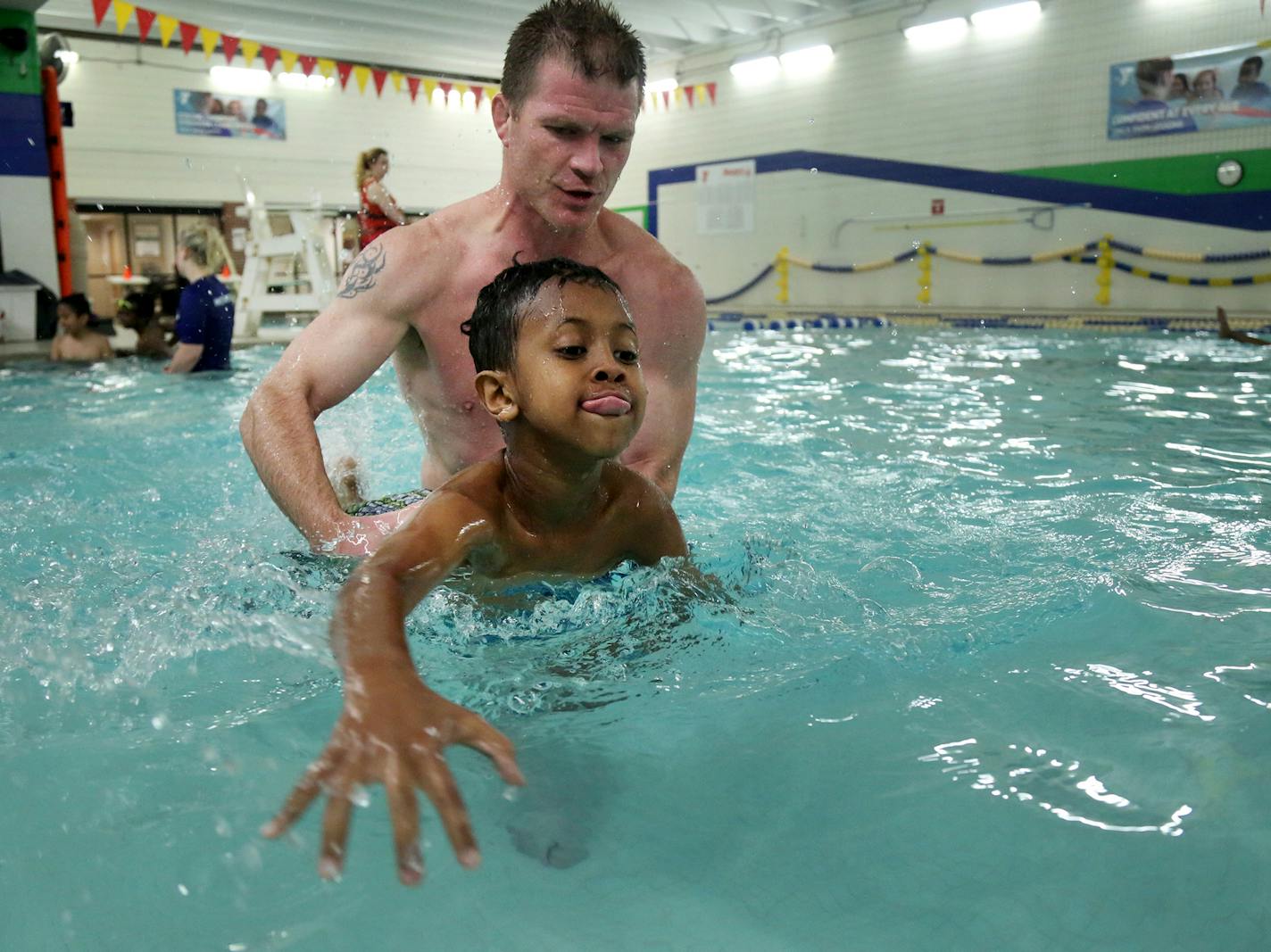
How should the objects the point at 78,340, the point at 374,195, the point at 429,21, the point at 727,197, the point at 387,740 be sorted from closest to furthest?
the point at 387,740 < the point at 374,195 < the point at 78,340 < the point at 429,21 < the point at 727,197

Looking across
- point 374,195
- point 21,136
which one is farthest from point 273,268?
point 374,195

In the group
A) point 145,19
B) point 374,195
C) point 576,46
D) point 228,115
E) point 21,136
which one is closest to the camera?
point 576,46

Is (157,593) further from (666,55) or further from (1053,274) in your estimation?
(666,55)

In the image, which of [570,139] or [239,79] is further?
[239,79]

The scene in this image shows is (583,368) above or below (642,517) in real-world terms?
above

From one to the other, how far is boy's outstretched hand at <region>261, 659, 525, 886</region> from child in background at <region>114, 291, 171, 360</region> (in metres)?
9.16

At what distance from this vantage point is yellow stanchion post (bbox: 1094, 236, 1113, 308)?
13.8 m

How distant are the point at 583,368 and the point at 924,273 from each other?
50.0 feet

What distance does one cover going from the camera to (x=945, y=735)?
1.80 m

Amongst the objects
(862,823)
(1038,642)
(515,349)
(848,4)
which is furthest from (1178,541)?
(848,4)

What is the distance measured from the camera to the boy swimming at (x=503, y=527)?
111cm

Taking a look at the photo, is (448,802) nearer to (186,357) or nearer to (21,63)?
(186,357)

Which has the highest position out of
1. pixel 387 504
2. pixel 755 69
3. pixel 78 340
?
pixel 755 69

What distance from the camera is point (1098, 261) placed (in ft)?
45.9
